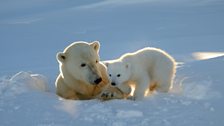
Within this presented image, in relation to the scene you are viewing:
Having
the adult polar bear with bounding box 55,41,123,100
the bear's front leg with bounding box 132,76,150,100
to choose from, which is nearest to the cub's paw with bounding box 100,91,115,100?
the adult polar bear with bounding box 55,41,123,100

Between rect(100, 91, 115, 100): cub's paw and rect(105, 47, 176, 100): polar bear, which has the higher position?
rect(105, 47, 176, 100): polar bear

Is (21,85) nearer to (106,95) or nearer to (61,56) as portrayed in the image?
(61,56)

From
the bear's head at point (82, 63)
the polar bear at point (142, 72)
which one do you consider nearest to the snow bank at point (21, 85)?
the bear's head at point (82, 63)

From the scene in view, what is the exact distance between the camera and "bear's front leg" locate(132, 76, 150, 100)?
15.8 feet

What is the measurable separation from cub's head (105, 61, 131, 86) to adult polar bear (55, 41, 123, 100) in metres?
0.13

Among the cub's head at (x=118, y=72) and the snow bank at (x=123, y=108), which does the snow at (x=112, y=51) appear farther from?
the cub's head at (x=118, y=72)

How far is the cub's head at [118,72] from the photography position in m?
4.84

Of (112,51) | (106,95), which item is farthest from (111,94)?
(112,51)

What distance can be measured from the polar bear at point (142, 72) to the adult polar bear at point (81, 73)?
0.52 ft

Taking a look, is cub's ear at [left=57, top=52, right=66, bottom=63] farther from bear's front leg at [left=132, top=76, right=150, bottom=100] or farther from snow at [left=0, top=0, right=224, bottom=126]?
bear's front leg at [left=132, top=76, right=150, bottom=100]

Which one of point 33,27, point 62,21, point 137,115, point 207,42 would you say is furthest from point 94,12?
point 137,115

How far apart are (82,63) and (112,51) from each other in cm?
434

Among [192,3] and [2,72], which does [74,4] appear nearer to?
[192,3]

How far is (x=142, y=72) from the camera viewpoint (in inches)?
198
